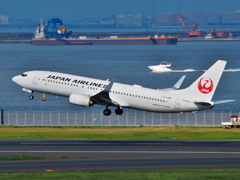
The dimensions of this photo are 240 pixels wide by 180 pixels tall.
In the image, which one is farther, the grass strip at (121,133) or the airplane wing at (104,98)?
the airplane wing at (104,98)

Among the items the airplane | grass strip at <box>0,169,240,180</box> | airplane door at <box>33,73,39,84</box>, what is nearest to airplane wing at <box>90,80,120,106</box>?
the airplane

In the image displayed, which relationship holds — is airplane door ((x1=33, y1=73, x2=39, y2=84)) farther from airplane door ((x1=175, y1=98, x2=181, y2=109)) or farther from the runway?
the runway

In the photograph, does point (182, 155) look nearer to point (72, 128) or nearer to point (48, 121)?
point (72, 128)

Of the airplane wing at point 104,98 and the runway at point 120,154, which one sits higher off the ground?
the airplane wing at point 104,98

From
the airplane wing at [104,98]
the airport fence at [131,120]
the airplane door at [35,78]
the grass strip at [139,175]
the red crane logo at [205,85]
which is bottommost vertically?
the grass strip at [139,175]

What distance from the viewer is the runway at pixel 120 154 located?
50938mm

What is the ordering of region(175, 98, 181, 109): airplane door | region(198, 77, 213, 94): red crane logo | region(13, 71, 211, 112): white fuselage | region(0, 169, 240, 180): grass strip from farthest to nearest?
region(13, 71, 211, 112): white fuselage, region(175, 98, 181, 109): airplane door, region(198, 77, 213, 94): red crane logo, region(0, 169, 240, 180): grass strip

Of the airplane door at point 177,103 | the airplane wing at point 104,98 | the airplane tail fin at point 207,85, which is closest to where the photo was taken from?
the airplane tail fin at point 207,85

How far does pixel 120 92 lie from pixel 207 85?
11496 millimetres

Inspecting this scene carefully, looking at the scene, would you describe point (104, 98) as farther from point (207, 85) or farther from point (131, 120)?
point (131, 120)

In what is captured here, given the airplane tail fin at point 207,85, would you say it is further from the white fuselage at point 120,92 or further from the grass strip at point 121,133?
the grass strip at point 121,133

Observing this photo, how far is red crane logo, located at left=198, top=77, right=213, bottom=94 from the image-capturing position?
8319 centimetres

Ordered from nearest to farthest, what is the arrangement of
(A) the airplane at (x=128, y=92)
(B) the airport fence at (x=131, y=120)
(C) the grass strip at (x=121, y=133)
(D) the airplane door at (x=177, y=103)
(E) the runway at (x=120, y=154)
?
1. (E) the runway at (x=120, y=154)
2. (C) the grass strip at (x=121, y=133)
3. (A) the airplane at (x=128, y=92)
4. (D) the airplane door at (x=177, y=103)
5. (B) the airport fence at (x=131, y=120)

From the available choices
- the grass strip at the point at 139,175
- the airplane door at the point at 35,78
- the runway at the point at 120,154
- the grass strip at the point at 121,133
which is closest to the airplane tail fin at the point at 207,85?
the grass strip at the point at 121,133
